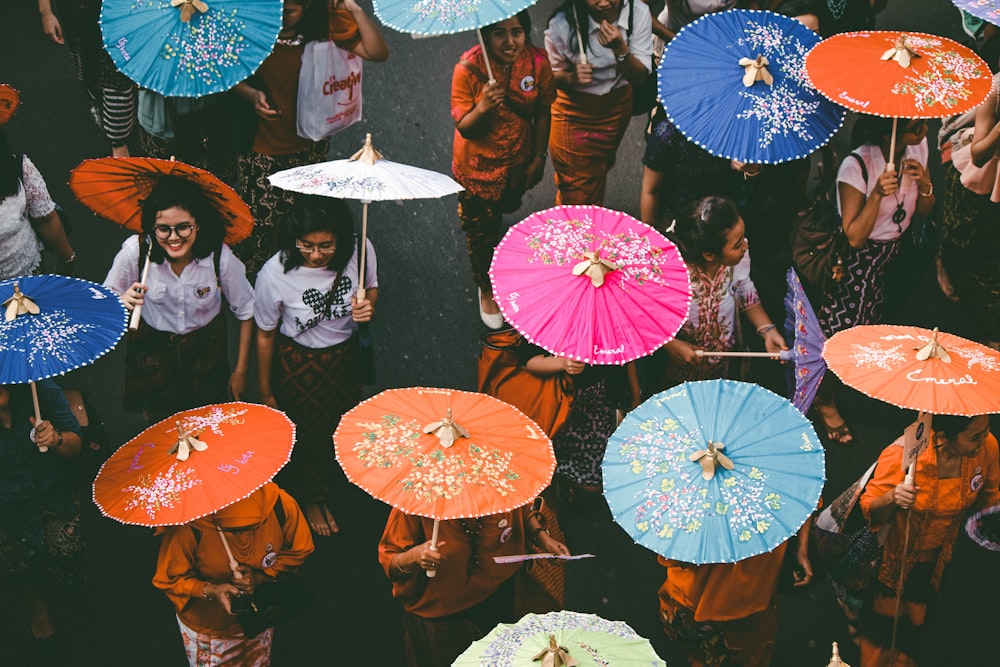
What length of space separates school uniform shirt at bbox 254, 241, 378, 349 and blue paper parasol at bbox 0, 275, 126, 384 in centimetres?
107

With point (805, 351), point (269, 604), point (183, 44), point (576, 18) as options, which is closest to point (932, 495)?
point (805, 351)

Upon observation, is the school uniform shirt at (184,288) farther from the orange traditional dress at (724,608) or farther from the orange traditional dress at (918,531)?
the orange traditional dress at (918,531)

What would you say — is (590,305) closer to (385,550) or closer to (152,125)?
(385,550)

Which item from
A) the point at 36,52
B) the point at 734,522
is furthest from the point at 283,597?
the point at 36,52

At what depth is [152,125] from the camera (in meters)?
6.84

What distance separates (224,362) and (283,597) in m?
1.78

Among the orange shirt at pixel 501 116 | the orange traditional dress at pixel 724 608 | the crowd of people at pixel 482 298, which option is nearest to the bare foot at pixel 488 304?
the crowd of people at pixel 482 298

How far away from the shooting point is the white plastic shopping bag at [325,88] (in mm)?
6781

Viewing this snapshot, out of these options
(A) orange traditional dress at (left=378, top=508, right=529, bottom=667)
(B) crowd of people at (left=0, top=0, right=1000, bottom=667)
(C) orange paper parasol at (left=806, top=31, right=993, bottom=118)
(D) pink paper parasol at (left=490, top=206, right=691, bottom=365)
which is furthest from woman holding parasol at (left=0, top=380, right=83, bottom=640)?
(C) orange paper parasol at (left=806, top=31, right=993, bottom=118)

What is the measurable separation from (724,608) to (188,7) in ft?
11.7

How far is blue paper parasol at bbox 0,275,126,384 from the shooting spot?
4.49m

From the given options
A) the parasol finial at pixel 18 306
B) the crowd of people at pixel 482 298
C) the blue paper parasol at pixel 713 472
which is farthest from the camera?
the crowd of people at pixel 482 298

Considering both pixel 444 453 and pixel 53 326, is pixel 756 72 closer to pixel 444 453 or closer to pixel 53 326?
pixel 444 453

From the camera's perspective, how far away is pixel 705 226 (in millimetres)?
5789
